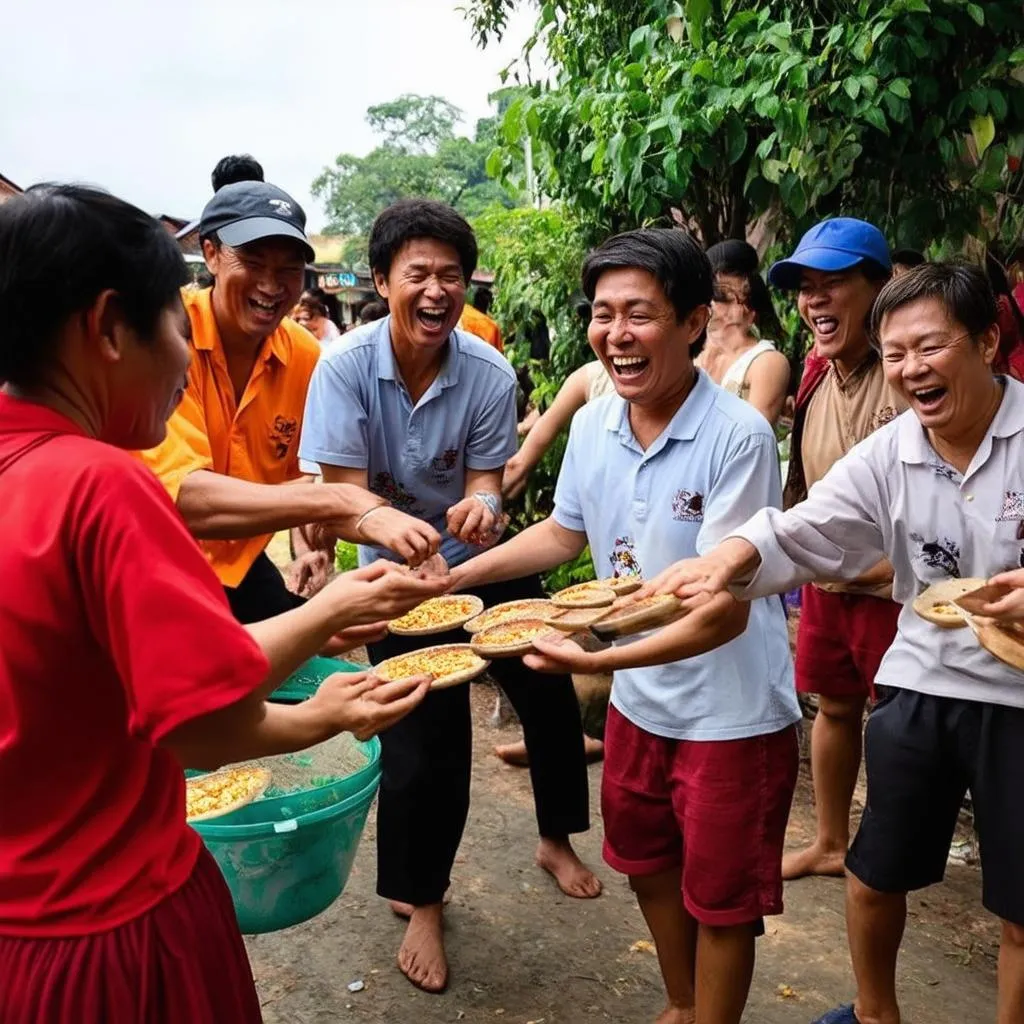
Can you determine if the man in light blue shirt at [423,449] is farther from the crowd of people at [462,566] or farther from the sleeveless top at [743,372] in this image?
the sleeveless top at [743,372]

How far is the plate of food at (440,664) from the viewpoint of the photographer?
272cm

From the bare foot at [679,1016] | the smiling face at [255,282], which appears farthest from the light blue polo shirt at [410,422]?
the bare foot at [679,1016]

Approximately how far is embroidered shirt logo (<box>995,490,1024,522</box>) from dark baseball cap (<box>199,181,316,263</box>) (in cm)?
221

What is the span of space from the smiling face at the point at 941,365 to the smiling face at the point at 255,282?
1.92 m

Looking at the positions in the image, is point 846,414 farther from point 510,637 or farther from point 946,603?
point 510,637

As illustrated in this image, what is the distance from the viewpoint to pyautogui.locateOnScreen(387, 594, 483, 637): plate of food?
10.2ft

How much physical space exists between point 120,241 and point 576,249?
17.5ft

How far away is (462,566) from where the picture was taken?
313cm

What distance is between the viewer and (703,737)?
254 centimetres

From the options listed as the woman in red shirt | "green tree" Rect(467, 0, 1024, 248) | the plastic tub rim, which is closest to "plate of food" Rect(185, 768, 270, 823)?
the plastic tub rim

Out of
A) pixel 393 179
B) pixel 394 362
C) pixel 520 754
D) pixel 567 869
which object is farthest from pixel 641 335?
pixel 393 179

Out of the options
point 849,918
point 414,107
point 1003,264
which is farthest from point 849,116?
point 414,107

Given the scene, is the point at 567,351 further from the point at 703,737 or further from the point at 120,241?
the point at 120,241

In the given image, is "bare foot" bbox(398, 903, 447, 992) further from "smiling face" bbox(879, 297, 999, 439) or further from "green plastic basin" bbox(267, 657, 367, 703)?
"smiling face" bbox(879, 297, 999, 439)
